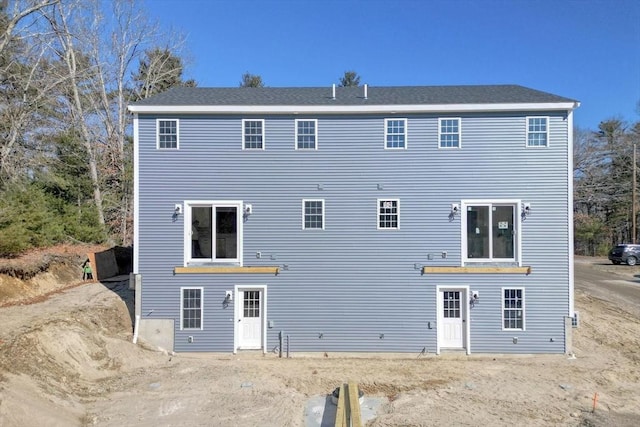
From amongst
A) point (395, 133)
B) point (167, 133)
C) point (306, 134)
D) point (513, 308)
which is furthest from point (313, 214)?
point (513, 308)

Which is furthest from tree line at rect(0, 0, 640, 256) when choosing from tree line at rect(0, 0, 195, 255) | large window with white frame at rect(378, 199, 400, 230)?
large window with white frame at rect(378, 199, 400, 230)

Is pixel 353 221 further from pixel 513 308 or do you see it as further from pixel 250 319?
pixel 513 308

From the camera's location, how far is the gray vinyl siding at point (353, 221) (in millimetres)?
13070

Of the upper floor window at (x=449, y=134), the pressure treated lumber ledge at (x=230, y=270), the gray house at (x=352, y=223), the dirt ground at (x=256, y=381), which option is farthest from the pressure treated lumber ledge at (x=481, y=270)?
the pressure treated lumber ledge at (x=230, y=270)

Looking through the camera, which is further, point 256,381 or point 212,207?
point 212,207

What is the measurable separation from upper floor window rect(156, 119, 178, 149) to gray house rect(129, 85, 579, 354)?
47 millimetres

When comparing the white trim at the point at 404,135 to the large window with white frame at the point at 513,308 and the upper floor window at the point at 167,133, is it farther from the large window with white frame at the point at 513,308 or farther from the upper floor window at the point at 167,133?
the upper floor window at the point at 167,133

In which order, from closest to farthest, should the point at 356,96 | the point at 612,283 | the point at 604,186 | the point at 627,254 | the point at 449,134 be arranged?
1. the point at 449,134
2. the point at 356,96
3. the point at 612,283
4. the point at 627,254
5. the point at 604,186

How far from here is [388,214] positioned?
43.7 feet

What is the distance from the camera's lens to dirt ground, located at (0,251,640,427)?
8773 millimetres

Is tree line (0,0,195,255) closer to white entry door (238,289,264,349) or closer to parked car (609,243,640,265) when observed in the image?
white entry door (238,289,264,349)

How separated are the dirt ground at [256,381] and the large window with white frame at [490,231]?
3.21m

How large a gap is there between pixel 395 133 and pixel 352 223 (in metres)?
3.28

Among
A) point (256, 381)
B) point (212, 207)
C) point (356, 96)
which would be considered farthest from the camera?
point (356, 96)
